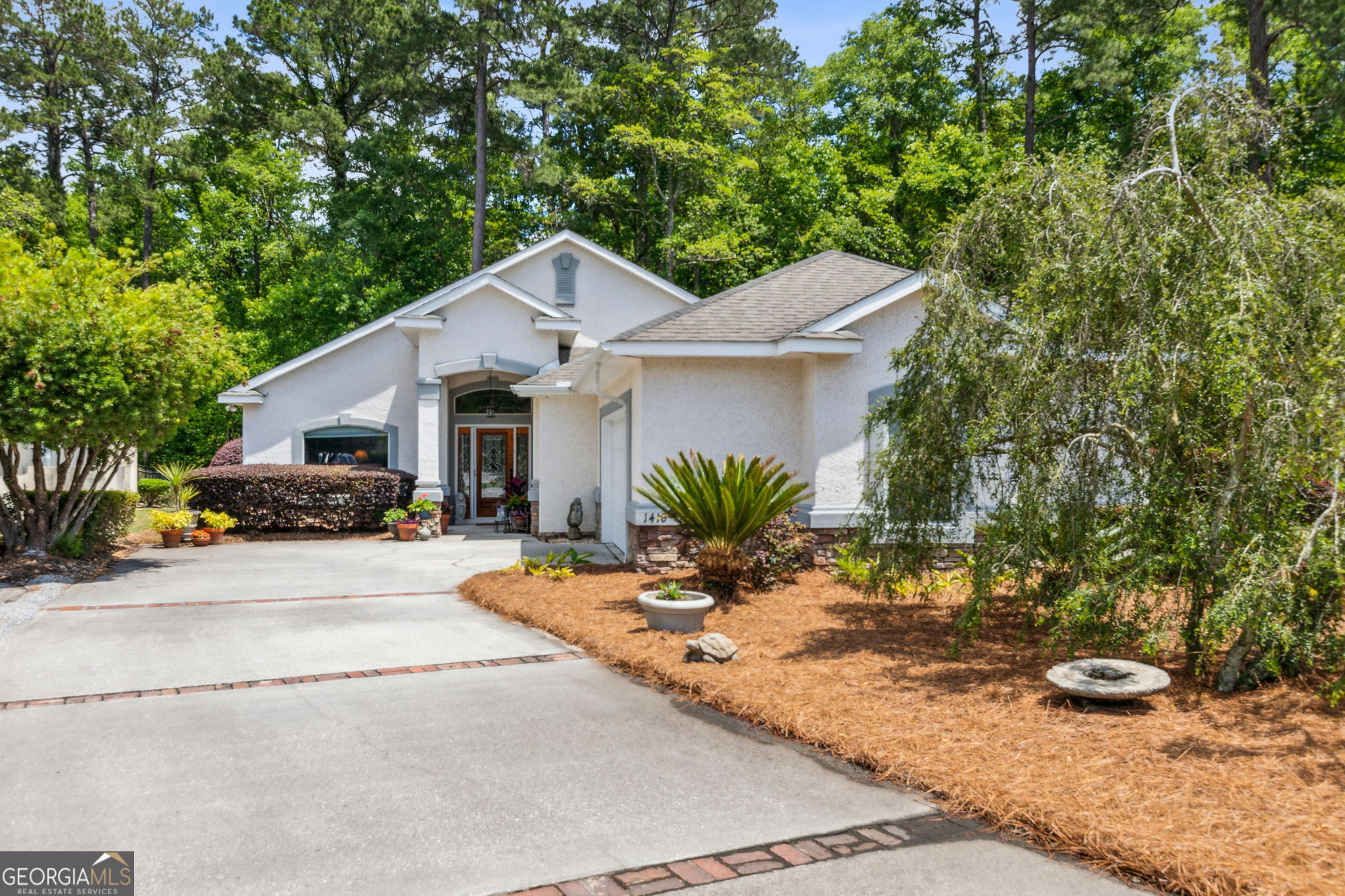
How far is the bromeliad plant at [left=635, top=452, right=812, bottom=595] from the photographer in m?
9.27

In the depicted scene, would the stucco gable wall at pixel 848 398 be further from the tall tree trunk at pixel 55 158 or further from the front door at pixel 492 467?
the tall tree trunk at pixel 55 158

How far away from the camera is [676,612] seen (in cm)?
800

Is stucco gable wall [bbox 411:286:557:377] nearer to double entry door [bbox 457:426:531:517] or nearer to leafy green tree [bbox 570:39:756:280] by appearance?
double entry door [bbox 457:426:531:517]

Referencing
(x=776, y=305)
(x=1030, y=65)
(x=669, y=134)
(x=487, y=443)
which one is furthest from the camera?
(x=669, y=134)

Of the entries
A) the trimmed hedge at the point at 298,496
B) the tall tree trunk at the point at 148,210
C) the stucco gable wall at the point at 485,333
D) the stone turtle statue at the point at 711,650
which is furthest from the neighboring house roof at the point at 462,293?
the tall tree trunk at the point at 148,210

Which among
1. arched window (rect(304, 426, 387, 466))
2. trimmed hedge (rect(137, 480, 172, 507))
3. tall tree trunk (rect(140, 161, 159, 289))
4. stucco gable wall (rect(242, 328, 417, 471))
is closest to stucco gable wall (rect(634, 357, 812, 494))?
stucco gable wall (rect(242, 328, 417, 471))

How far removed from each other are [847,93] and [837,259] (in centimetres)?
1727

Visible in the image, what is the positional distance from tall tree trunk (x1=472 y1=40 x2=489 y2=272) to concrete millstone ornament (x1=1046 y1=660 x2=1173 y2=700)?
2414 centimetres

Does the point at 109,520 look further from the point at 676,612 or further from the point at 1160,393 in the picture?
the point at 1160,393

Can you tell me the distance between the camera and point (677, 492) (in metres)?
9.44

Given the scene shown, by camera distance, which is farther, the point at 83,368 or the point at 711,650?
the point at 83,368

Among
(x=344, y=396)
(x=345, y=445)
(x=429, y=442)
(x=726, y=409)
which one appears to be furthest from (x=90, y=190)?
(x=726, y=409)

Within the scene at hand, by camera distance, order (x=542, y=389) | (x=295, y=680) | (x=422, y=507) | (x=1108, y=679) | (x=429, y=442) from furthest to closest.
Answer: (x=429, y=442) → (x=422, y=507) → (x=542, y=389) → (x=295, y=680) → (x=1108, y=679)

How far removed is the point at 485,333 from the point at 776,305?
333 inches
